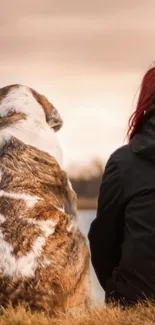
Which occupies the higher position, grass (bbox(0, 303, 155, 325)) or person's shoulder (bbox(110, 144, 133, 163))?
person's shoulder (bbox(110, 144, 133, 163))

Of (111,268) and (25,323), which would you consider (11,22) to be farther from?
(25,323)

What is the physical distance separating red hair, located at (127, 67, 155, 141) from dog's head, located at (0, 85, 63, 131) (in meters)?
0.79

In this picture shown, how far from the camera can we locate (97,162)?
3.17 m

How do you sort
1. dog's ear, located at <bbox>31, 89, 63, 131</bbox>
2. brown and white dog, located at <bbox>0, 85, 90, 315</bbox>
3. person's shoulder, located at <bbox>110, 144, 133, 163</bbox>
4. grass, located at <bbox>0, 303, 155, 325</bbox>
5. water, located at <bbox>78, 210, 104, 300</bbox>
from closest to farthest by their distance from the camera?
grass, located at <bbox>0, 303, 155, 325</bbox> < person's shoulder, located at <bbox>110, 144, 133, 163</bbox> < brown and white dog, located at <bbox>0, 85, 90, 315</bbox> < water, located at <bbox>78, 210, 104, 300</bbox> < dog's ear, located at <bbox>31, 89, 63, 131</bbox>

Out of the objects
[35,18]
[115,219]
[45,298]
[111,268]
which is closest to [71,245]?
[45,298]

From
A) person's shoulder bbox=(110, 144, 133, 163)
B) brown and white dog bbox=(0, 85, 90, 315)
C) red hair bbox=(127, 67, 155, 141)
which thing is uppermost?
red hair bbox=(127, 67, 155, 141)

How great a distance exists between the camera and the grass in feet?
6.32

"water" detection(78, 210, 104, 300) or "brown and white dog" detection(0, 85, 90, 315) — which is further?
"water" detection(78, 210, 104, 300)

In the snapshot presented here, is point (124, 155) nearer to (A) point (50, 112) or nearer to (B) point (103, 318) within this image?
(B) point (103, 318)

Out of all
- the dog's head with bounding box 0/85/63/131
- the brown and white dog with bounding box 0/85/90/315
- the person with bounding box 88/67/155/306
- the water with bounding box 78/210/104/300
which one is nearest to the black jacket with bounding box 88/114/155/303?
the person with bounding box 88/67/155/306

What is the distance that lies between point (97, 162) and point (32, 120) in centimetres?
41

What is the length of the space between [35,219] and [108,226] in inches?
20.5

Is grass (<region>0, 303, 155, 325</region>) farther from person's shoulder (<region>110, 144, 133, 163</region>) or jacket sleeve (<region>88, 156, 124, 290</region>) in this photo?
person's shoulder (<region>110, 144, 133, 163</region>)

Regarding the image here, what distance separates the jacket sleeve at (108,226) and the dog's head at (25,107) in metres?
0.79
